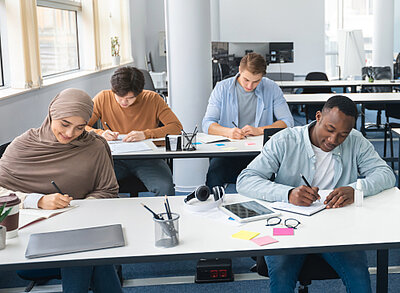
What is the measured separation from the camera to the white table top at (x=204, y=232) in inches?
67.5

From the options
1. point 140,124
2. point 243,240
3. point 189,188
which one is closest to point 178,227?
point 243,240

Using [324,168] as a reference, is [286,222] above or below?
below

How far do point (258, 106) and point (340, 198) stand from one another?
1888mm

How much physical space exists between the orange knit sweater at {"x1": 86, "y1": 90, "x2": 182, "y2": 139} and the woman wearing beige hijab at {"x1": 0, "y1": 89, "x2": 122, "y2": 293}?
1.19 m

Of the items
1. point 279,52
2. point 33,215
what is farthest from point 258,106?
point 279,52

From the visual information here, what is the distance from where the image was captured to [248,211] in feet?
6.91

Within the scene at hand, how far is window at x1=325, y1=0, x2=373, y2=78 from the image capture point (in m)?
12.8

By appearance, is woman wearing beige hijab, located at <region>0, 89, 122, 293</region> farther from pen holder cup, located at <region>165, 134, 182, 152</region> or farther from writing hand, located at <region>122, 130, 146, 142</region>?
writing hand, located at <region>122, 130, 146, 142</region>

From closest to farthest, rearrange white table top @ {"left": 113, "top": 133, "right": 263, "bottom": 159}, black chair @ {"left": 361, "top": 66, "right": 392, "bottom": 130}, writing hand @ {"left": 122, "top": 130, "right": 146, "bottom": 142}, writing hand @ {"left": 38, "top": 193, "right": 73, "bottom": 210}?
writing hand @ {"left": 38, "top": 193, "right": 73, "bottom": 210}
white table top @ {"left": 113, "top": 133, "right": 263, "bottom": 159}
writing hand @ {"left": 122, "top": 130, "right": 146, "bottom": 142}
black chair @ {"left": 361, "top": 66, "right": 392, "bottom": 130}

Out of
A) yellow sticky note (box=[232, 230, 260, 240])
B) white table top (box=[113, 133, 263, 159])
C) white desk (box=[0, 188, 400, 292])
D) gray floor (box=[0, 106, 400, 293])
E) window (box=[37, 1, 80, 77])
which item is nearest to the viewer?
white desk (box=[0, 188, 400, 292])

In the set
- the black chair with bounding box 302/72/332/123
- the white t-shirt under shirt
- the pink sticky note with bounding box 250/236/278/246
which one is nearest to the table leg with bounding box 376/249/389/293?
the white t-shirt under shirt

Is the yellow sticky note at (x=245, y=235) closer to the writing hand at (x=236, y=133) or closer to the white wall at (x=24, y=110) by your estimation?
the writing hand at (x=236, y=133)

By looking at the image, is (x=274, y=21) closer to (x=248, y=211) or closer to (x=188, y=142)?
(x=188, y=142)

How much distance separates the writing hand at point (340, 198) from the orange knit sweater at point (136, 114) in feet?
5.85
